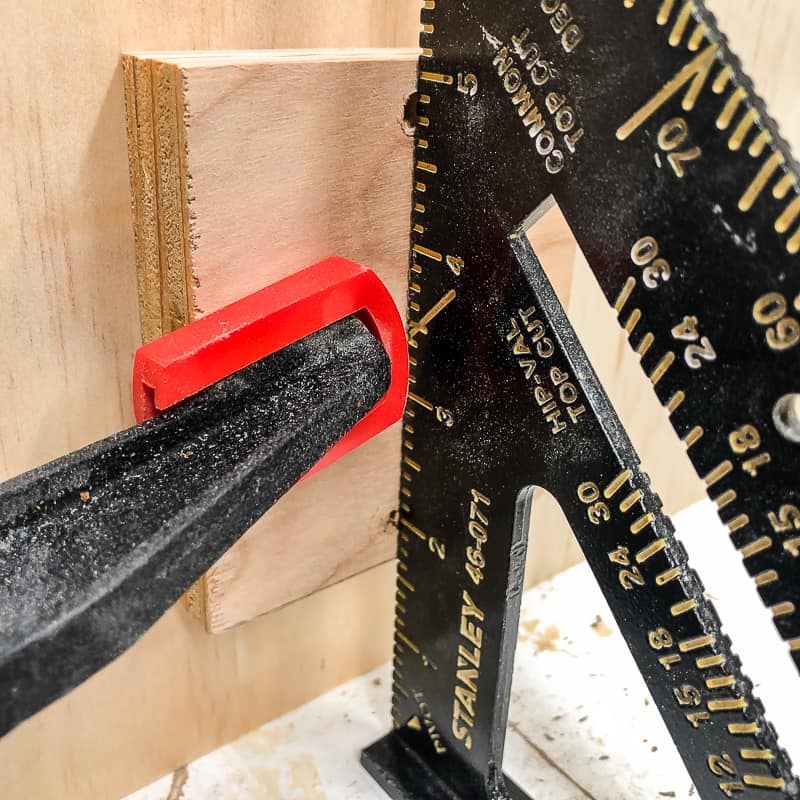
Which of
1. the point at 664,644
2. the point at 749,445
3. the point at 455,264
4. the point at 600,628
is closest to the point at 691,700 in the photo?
the point at 664,644

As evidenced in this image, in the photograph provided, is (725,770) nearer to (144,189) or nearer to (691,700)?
(691,700)

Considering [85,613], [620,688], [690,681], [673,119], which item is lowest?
[620,688]

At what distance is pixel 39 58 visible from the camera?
417 mm

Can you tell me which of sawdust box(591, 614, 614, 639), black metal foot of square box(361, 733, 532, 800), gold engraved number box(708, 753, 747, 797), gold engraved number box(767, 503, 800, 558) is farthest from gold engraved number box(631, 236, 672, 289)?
sawdust box(591, 614, 614, 639)

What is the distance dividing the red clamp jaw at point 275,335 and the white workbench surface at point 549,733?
287 millimetres

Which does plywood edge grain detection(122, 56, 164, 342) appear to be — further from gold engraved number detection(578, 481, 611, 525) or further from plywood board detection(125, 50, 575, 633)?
gold engraved number detection(578, 481, 611, 525)

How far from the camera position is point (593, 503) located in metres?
0.43

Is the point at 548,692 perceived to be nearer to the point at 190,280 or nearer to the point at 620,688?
the point at 620,688

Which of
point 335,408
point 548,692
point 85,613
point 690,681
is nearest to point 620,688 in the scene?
point 548,692

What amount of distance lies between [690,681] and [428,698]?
0.75 feet

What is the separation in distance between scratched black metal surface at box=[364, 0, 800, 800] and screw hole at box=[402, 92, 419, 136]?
1 cm

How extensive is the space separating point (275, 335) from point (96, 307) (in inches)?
4.8

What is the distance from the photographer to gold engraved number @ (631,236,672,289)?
14.2 inches

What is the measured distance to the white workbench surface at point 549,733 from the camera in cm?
62
